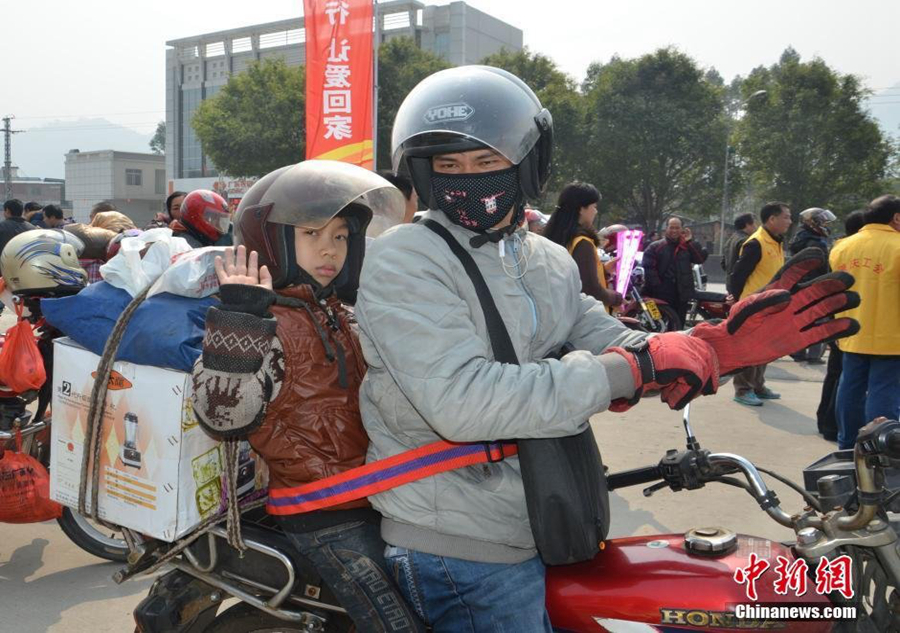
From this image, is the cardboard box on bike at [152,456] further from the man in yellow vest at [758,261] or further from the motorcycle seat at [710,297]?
the motorcycle seat at [710,297]

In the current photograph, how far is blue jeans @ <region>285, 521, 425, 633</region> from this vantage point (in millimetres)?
1811

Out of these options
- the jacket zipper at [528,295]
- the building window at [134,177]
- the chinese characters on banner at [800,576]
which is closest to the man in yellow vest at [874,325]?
the chinese characters on banner at [800,576]

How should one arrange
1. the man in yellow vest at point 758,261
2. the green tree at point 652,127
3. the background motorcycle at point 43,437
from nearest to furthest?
the background motorcycle at point 43,437, the man in yellow vest at point 758,261, the green tree at point 652,127

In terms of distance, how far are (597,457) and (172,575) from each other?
1.22m

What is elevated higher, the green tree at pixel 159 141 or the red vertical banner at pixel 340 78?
the green tree at pixel 159 141

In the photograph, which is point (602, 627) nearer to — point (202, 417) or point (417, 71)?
point (202, 417)

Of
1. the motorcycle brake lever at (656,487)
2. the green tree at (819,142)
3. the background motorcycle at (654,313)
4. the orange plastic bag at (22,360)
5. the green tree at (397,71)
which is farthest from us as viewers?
the green tree at (397,71)

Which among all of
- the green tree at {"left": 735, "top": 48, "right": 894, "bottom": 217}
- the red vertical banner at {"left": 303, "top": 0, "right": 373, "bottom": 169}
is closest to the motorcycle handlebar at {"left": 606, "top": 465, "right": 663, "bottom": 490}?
the red vertical banner at {"left": 303, "top": 0, "right": 373, "bottom": 169}

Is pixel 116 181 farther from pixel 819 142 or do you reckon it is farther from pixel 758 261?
pixel 758 261

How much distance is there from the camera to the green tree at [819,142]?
105 feet

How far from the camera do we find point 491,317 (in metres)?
1.69

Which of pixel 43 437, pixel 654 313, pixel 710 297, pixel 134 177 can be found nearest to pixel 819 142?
pixel 710 297

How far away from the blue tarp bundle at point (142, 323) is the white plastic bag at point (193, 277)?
0.03 metres

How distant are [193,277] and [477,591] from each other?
1.12m
